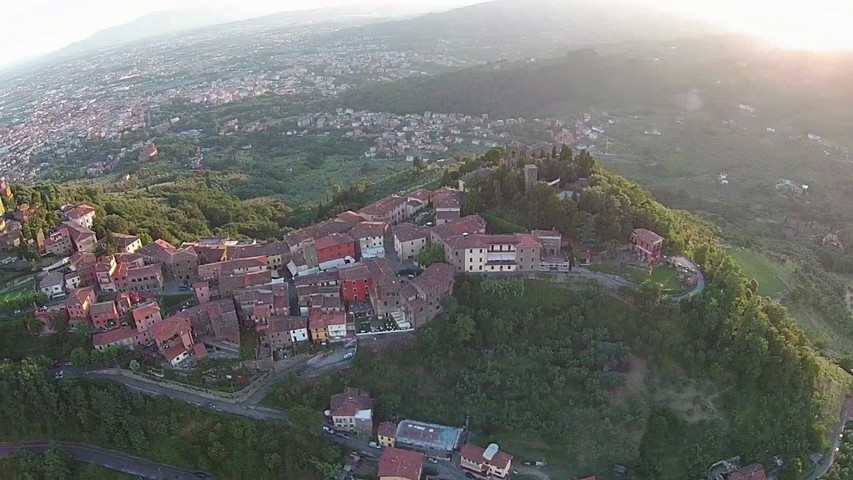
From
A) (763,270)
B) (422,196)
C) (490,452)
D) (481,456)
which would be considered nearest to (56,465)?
(481,456)

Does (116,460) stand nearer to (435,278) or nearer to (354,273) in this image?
(354,273)

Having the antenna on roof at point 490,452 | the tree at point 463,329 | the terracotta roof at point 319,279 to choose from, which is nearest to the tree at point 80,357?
the terracotta roof at point 319,279

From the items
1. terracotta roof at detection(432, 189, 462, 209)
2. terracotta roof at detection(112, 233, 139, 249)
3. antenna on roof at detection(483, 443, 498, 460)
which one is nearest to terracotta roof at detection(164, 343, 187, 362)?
terracotta roof at detection(112, 233, 139, 249)

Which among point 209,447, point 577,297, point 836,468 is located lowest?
point 836,468

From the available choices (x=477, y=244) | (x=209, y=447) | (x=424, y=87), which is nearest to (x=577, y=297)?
(x=477, y=244)

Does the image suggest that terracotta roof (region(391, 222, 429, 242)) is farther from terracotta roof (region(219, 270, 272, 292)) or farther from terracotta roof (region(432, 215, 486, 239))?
terracotta roof (region(219, 270, 272, 292))

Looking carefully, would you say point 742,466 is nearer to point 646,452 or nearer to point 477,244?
point 646,452
